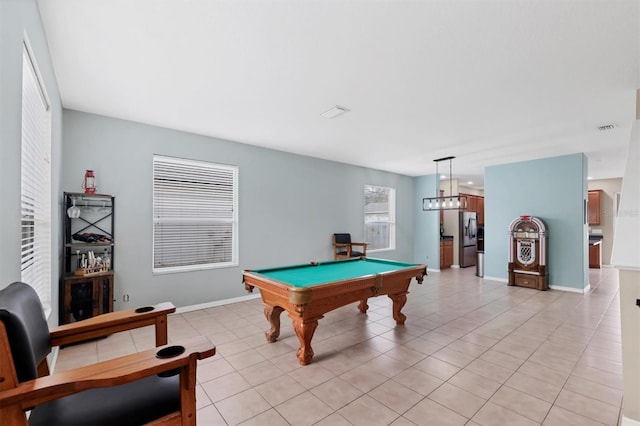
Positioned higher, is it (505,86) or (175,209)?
(505,86)

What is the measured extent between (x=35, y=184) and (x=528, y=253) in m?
7.29

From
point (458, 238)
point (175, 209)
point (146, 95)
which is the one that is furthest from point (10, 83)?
point (458, 238)

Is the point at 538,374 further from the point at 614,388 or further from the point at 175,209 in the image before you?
the point at 175,209

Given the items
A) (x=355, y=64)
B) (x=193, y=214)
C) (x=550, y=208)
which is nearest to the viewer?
(x=355, y=64)

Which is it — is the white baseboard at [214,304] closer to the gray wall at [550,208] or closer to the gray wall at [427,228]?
the gray wall at [427,228]

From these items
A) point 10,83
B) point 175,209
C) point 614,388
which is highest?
point 10,83

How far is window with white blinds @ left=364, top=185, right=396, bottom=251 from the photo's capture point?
7238 millimetres

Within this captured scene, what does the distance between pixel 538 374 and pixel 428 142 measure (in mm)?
3423

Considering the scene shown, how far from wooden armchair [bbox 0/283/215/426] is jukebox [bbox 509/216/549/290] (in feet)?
20.9

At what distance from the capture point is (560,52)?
90.3 inches

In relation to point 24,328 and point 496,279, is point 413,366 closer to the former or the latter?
point 24,328

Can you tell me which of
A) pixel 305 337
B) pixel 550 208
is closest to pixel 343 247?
pixel 305 337

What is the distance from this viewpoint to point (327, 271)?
376 centimetres

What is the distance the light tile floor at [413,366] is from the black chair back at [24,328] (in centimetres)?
118
